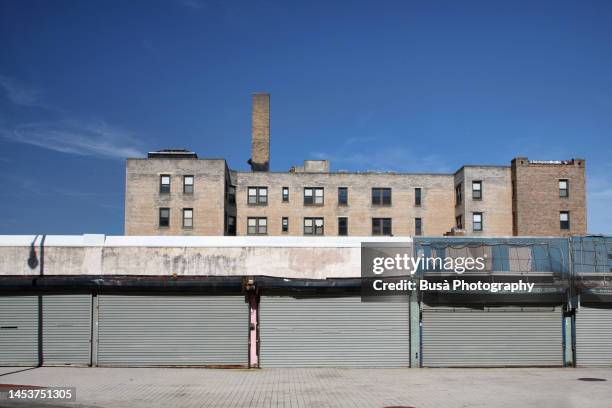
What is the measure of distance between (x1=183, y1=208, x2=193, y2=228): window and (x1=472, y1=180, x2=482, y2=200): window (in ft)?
83.3

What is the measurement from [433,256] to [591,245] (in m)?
6.27

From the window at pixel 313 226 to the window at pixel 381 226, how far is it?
4.95m

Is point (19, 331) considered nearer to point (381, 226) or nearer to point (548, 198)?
point (381, 226)

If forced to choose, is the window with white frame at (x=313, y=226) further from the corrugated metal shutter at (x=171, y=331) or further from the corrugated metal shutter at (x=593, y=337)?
the corrugated metal shutter at (x=593, y=337)

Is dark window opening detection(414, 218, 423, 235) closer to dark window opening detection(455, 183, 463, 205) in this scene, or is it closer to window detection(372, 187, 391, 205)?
window detection(372, 187, 391, 205)

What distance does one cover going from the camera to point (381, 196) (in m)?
63.1

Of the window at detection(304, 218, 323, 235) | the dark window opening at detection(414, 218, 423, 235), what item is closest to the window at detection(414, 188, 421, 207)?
the dark window opening at detection(414, 218, 423, 235)

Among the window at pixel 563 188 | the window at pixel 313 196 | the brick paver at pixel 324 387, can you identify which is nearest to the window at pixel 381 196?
the window at pixel 313 196

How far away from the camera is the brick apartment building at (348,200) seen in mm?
58844

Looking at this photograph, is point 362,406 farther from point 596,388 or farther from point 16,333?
point 16,333

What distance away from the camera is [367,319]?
83.1 ft

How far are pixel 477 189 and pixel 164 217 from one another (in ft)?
92.7

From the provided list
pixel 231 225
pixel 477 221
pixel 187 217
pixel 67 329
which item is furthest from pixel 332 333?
pixel 477 221

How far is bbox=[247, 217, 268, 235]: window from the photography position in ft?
203
